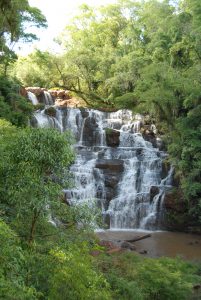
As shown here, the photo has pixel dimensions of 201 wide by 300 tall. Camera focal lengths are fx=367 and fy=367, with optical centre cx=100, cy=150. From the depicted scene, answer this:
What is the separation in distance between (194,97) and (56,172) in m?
18.2

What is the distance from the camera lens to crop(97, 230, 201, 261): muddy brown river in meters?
17.9

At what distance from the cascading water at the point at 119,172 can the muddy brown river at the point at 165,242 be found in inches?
52.3

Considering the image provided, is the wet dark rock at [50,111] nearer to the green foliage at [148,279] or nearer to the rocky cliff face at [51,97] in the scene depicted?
the rocky cliff face at [51,97]

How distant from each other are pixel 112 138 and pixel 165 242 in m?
11.1

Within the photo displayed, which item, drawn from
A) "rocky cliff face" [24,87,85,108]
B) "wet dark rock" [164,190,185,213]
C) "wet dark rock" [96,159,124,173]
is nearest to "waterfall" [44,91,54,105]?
"rocky cliff face" [24,87,85,108]

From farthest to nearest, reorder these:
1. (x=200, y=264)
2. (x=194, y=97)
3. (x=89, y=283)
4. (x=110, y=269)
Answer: (x=194, y=97) < (x=200, y=264) < (x=110, y=269) < (x=89, y=283)

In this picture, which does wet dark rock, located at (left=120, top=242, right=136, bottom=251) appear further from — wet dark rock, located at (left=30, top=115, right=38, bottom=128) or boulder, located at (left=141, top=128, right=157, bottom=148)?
wet dark rock, located at (left=30, top=115, right=38, bottom=128)

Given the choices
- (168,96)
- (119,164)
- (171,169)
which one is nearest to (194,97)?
(168,96)

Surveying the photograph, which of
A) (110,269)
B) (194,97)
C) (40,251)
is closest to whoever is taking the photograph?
(40,251)

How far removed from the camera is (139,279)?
10.2 metres

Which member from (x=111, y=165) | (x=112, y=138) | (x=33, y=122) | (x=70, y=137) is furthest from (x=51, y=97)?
(x=70, y=137)

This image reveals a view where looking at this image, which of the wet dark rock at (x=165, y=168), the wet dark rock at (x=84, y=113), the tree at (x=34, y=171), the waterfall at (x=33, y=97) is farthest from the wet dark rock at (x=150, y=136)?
the tree at (x=34, y=171)

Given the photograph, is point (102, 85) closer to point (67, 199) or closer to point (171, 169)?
point (171, 169)

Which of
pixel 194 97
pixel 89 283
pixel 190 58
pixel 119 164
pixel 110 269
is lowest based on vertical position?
pixel 110 269
